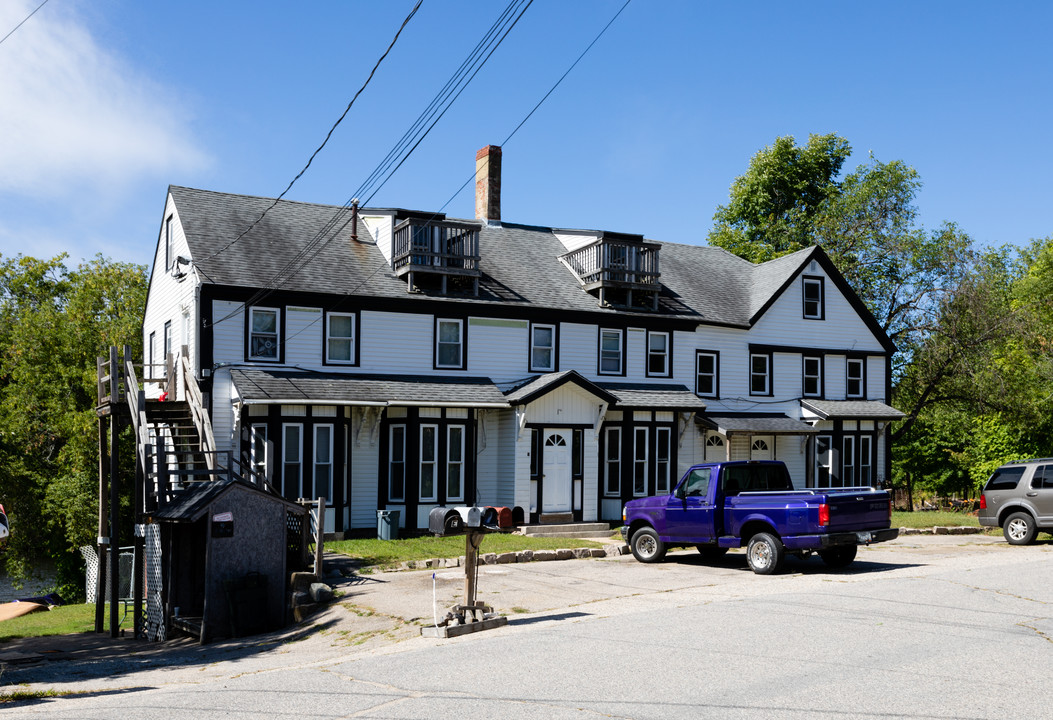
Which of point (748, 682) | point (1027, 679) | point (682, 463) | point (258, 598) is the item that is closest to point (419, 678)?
point (748, 682)

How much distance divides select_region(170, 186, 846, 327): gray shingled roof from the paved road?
1090 cm

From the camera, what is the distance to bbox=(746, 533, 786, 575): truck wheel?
17.2 metres

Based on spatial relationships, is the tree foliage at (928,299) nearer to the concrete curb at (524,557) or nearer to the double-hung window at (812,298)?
the double-hung window at (812,298)

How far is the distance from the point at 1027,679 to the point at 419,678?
19.3 feet

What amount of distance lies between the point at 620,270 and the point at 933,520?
12317 millimetres

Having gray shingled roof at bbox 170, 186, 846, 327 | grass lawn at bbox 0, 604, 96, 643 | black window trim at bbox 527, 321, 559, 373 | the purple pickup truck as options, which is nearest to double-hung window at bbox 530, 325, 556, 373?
black window trim at bbox 527, 321, 559, 373

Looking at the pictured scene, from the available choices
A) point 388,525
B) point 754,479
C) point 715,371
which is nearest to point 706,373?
point 715,371

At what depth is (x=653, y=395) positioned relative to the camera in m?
29.5

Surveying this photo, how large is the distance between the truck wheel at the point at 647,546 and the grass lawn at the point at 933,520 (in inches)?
410

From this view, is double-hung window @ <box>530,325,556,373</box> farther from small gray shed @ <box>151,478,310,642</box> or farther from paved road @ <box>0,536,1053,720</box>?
small gray shed @ <box>151,478,310,642</box>

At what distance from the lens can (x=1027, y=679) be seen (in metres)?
8.90

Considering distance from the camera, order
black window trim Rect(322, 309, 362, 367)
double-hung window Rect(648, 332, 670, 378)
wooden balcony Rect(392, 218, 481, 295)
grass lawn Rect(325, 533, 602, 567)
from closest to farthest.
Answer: grass lawn Rect(325, 533, 602, 567) → black window trim Rect(322, 309, 362, 367) → wooden balcony Rect(392, 218, 481, 295) → double-hung window Rect(648, 332, 670, 378)

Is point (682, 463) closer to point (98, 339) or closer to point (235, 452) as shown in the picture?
point (235, 452)

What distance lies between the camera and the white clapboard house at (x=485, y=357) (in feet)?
80.4
